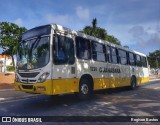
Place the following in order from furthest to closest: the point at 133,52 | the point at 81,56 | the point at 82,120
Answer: the point at 133,52, the point at 81,56, the point at 82,120

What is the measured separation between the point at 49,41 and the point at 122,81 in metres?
7.94

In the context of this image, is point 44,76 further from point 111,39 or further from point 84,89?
point 111,39

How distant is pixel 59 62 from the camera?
402 inches

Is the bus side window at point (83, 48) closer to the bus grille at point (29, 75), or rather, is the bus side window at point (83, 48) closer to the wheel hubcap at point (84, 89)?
the wheel hubcap at point (84, 89)

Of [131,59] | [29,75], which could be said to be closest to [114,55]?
[131,59]

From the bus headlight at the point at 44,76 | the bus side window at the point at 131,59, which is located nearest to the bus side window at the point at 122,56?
the bus side window at the point at 131,59

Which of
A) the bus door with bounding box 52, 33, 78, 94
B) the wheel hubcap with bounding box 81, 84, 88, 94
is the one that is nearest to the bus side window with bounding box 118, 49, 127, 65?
the wheel hubcap with bounding box 81, 84, 88, 94

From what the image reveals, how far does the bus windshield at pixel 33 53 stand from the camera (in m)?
10.0

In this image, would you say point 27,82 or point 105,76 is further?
point 105,76

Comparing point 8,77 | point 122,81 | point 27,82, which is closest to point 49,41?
point 27,82

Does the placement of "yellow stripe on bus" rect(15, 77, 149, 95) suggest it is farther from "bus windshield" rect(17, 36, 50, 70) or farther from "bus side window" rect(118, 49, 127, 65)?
"bus side window" rect(118, 49, 127, 65)

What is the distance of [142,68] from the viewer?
21312 millimetres

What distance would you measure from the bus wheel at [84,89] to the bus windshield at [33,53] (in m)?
2.45

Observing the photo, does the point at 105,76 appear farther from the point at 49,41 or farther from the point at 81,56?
the point at 49,41
